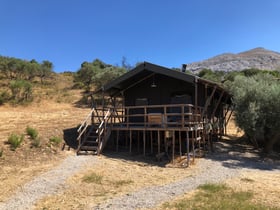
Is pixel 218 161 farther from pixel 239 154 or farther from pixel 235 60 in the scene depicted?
pixel 235 60

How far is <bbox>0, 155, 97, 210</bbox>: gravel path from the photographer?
21.4 feet

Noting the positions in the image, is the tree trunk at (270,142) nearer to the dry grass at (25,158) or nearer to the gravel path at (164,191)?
the gravel path at (164,191)

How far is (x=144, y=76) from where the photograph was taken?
51.4 feet

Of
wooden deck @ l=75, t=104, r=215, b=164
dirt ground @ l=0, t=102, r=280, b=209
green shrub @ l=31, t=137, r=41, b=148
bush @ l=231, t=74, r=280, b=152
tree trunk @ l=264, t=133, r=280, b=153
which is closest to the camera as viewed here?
dirt ground @ l=0, t=102, r=280, b=209

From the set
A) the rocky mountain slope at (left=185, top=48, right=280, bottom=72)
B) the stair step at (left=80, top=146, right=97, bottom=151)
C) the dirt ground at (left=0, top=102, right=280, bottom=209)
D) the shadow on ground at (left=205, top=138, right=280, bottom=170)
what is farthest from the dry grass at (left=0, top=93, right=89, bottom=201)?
the rocky mountain slope at (left=185, top=48, right=280, bottom=72)

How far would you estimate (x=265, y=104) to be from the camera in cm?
1286

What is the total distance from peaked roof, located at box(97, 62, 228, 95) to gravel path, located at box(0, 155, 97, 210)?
16.7 feet

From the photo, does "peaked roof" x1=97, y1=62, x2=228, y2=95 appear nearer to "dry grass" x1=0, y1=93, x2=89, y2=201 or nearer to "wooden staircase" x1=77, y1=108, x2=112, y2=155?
"wooden staircase" x1=77, y1=108, x2=112, y2=155

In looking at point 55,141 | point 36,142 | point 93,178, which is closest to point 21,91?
point 55,141

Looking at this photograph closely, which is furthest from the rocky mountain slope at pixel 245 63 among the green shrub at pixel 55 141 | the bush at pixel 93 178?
the bush at pixel 93 178

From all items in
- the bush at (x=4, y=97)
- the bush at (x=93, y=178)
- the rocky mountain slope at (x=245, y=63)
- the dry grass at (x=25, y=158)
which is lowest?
the bush at (x=93, y=178)

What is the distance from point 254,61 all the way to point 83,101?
5475 centimetres

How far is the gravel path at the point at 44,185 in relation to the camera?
653 cm

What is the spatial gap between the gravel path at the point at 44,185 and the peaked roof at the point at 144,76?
16.7 feet
